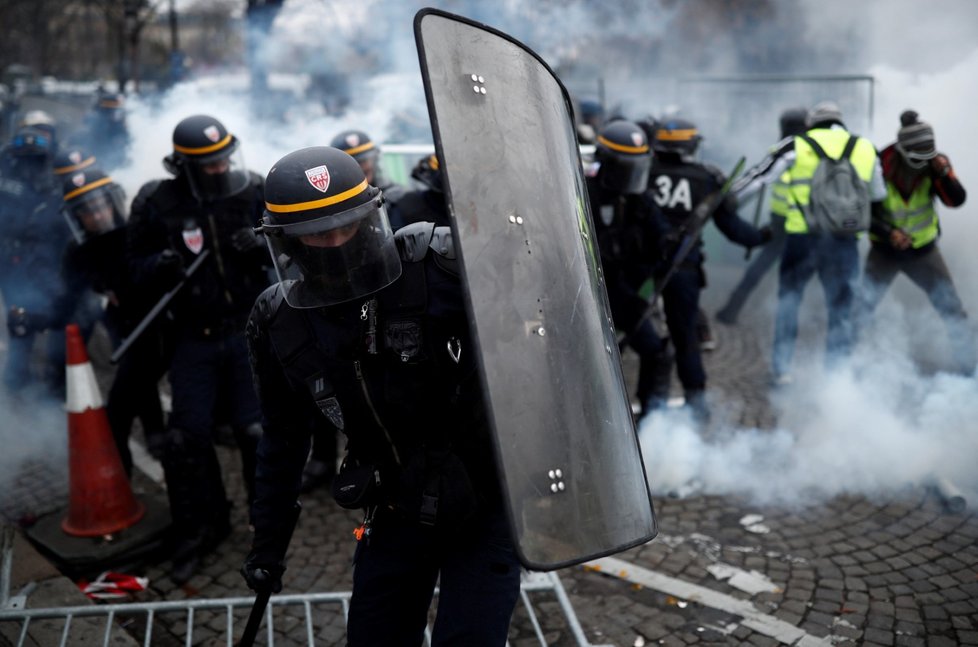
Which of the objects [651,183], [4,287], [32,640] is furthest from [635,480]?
[4,287]

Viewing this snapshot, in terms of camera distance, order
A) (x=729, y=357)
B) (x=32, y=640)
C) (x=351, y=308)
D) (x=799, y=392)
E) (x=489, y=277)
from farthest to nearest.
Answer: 1. (x=729, y=357)
2. (x=799, y=392)
3. (x=32, y=640)
4. (x=351, y=308)
5. (x=489, y=277)

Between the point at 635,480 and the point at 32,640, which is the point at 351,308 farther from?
the point at 32,640

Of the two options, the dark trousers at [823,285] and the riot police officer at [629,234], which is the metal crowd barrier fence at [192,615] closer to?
the riot police officer at [629,234]

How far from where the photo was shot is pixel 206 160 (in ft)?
13.5

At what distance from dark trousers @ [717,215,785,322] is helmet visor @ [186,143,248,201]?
494 cm

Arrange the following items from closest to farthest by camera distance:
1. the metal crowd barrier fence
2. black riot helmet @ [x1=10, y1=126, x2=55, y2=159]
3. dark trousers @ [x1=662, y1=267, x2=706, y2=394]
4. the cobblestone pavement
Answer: the metal crowd barrier fence, the cobblestone pavement, dark trousers @ [x1=662, y1=267, x2=706, y2=394], black riot helmet @ [x1=10, y1=126, x2=55, y2=159]

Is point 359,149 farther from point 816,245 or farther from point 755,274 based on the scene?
point 755,274

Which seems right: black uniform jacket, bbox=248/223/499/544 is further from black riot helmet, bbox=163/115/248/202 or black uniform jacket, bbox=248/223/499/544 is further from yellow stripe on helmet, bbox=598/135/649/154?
yellow stripe on helmet, bbox=598/135/649/154

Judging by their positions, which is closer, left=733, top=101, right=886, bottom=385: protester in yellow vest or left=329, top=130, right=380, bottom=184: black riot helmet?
left=329, top=130, right=380, bottom=184: black riot helmet

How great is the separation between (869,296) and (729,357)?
1.24m

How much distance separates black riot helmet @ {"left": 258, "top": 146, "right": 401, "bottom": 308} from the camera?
213 cm

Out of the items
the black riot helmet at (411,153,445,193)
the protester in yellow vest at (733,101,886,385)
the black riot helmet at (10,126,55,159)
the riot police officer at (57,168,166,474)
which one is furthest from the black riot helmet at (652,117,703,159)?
the black riot helmet at (10,126,55,159)

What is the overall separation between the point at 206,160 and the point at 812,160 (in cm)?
379

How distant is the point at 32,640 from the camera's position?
3.22 meters
